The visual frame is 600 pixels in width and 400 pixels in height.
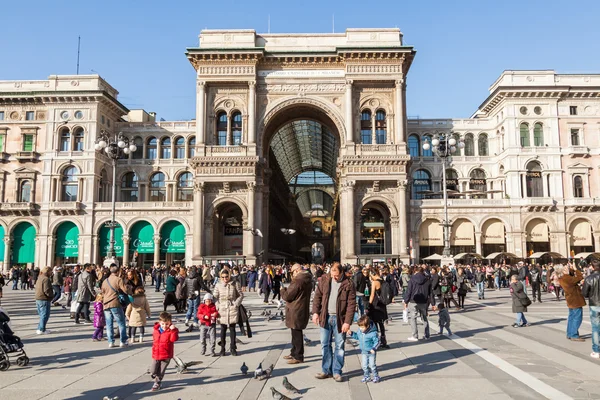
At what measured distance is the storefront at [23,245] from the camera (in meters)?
52.0

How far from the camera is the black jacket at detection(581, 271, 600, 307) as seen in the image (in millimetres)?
10885

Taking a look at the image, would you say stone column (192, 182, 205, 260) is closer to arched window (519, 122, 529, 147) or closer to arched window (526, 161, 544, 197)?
arched window (526, 161, 544, 197)

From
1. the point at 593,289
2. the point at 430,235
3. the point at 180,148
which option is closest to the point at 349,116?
the point at 430,235

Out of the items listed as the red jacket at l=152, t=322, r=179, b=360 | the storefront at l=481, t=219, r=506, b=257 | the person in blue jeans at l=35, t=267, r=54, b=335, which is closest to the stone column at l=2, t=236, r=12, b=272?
the person in blue jeans at l=35, t=267, r=54, b=335

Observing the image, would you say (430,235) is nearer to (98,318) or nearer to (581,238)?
(581,238)

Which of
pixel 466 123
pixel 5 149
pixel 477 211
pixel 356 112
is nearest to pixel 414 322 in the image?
pixel 356 112

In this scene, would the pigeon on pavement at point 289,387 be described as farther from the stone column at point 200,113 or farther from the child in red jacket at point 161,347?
the stone column at point 200,113

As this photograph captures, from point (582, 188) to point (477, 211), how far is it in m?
11.3

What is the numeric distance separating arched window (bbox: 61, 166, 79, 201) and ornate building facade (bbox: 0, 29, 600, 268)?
5.0 inches

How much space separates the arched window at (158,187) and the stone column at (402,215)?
89.3 ft

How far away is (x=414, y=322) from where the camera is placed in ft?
42.1

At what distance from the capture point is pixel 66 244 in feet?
172

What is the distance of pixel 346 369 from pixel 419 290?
12.4 feet

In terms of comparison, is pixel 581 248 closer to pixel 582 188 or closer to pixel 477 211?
pixel 582 188
